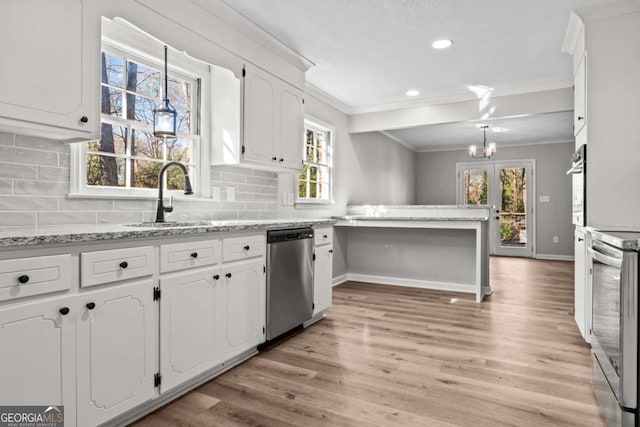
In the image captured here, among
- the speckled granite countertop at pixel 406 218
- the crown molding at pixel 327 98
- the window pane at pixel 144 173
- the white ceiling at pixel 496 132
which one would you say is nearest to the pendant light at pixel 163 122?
the window pane at pixel 144 173

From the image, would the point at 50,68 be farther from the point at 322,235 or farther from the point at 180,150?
the point at 322,235

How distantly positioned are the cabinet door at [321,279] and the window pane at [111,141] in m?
1.65

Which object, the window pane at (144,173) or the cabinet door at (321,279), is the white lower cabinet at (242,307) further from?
the window pane at (144,173)

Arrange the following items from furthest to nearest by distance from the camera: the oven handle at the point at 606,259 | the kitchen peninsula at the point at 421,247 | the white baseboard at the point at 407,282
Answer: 1. the white baseboard at the point at 407,282
2. the kitchen peninsula at the point at 421,247
3. the oven handle at the point at 606,259

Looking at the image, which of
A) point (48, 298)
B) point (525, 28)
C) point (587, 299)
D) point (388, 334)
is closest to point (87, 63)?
point (48, 298)

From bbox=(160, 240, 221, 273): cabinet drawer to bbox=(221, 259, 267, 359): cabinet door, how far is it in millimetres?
134

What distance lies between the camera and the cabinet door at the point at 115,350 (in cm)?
156

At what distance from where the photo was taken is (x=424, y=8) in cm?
277

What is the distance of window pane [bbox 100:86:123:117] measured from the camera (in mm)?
2369

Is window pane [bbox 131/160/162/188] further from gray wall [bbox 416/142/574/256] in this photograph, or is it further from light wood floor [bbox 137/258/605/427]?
gray wall [bbox 416/142/574/256]

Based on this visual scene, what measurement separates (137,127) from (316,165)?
2513 millimetres

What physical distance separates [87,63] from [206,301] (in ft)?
4.39

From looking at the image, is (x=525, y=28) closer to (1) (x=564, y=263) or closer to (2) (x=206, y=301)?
(2) (x=206, y=301)

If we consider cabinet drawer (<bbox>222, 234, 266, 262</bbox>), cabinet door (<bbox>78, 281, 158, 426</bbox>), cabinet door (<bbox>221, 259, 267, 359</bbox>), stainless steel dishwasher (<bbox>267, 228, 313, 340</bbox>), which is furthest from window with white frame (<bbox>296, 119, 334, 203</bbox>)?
cabinet door (<bbox>78, 281, 158, 426</bbox>)
